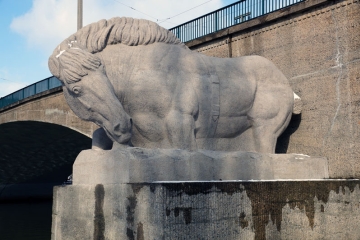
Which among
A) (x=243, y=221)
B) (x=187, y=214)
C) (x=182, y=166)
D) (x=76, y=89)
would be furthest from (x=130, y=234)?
(x=76, y=89)

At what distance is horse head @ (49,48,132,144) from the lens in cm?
443

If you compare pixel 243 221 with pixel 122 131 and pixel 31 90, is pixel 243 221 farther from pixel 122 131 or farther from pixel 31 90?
pixel 31 90

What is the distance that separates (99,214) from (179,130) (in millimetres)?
1139

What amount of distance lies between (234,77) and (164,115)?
3.40 ft

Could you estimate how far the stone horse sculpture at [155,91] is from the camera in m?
4.48

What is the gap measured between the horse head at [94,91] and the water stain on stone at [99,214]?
1.98ft

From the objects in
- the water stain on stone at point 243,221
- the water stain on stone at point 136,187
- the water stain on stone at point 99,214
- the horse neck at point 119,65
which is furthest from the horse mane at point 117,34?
the water stain on stone at point 243,221

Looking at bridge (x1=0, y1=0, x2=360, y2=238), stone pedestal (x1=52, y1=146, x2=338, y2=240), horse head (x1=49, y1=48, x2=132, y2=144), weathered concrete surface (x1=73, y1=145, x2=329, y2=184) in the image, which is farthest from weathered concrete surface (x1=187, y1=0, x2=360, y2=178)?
horse head (x1=49, y1=48, x2=132, y2=144)

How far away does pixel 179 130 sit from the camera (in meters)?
4.63

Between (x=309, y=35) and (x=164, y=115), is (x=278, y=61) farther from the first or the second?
(x=164, y=115)

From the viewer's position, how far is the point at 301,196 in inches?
182

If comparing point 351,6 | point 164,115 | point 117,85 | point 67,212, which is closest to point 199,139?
point 164,115

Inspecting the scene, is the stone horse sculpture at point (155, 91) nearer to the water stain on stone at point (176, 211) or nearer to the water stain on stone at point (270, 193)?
the water stain on stone at point (270, 193)

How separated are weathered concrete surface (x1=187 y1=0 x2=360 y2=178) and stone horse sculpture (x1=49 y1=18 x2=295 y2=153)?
3.22 ft
